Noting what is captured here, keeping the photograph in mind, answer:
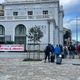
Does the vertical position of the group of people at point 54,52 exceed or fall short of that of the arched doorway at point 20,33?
it falls short

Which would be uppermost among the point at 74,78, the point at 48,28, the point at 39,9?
the point at 39,9

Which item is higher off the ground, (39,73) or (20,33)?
(20,33)

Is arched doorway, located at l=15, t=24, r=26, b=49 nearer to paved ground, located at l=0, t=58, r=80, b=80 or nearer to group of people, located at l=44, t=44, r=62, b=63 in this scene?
group of people, located at l=44, t=44, r=62, b=63

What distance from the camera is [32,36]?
46719 millimetres

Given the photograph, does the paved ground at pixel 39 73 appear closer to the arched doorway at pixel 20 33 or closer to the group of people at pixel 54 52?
the group of people at pixel 54 52

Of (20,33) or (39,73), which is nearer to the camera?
(39,73)

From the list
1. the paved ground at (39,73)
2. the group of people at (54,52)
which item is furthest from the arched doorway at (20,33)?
the paved ground at (39,73)

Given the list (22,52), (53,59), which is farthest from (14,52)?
(53,59)

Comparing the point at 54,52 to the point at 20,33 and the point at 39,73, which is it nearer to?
the point at 39,73

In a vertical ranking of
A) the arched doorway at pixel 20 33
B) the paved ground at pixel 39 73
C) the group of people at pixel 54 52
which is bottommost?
the paved ground at pixel 39 73

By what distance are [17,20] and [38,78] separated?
162 feet

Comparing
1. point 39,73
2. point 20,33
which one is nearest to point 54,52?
point 39,73

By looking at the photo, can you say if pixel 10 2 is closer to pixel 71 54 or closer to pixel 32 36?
pixel 32 36

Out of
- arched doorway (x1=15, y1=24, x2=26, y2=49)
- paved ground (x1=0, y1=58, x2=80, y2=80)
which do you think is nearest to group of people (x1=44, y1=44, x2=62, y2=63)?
paved ground (x1=0, y1=58, x2=80, y2=80)
